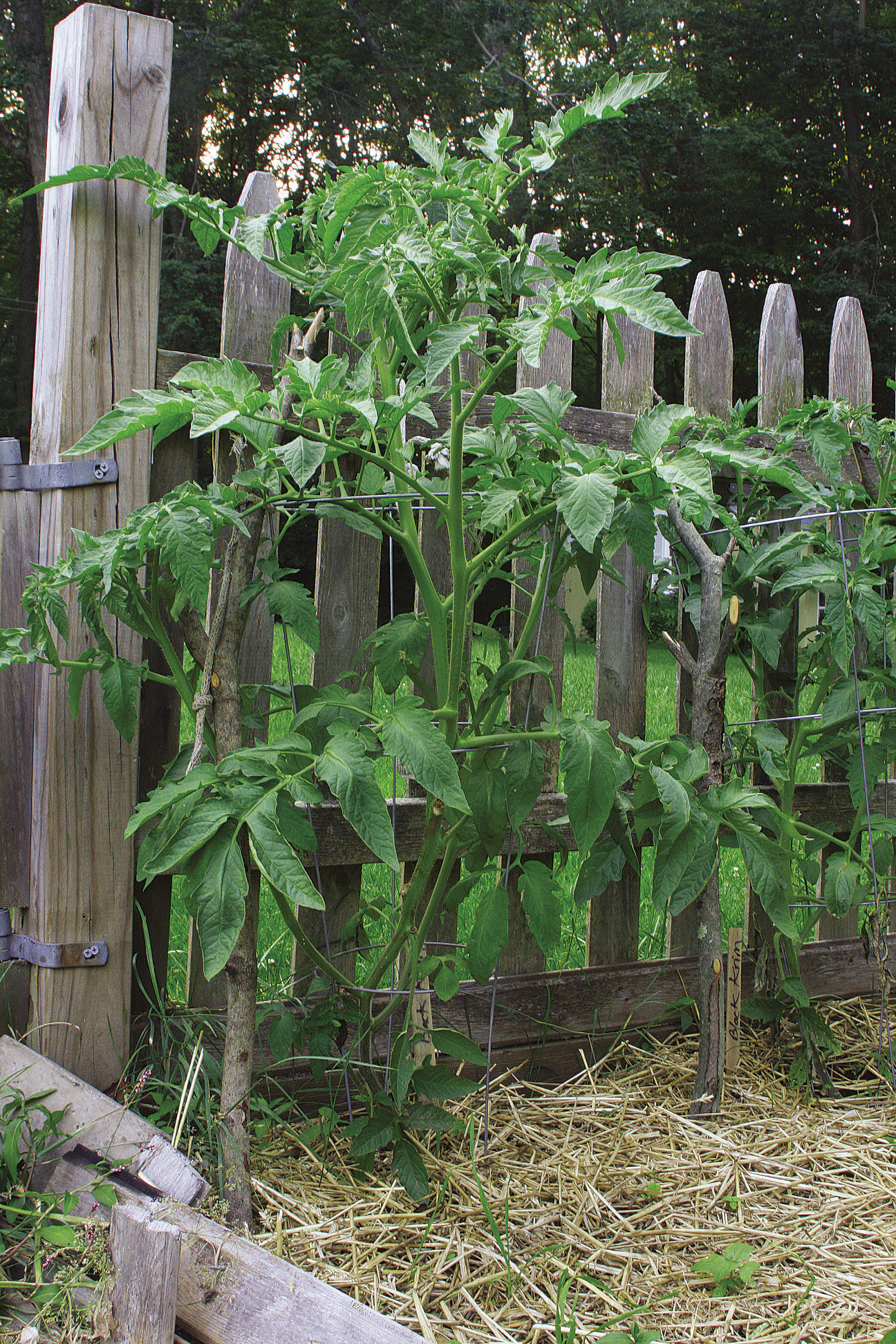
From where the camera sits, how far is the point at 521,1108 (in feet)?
7.53

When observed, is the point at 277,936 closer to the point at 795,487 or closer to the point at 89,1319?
the point at 89,1319

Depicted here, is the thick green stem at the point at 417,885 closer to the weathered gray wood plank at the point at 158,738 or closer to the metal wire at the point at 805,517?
the weathered gray wood plank at the point at 158,738

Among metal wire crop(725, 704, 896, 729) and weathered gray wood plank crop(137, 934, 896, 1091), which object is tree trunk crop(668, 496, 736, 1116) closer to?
metal wire crop(725, 704, 896, 729)

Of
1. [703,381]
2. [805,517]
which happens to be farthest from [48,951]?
[703,381]

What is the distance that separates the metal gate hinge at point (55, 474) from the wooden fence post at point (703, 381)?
161 cm

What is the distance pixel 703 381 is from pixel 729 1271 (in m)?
2.24

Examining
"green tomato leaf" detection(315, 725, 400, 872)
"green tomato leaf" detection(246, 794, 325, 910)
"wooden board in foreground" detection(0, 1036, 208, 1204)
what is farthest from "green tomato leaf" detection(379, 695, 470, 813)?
A: "wooden board in foreground" detection(0, 1036, 208, 1204)

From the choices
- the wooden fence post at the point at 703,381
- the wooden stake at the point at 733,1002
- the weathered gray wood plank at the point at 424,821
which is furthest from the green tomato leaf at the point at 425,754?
the wooden fence post at the point at 703,381

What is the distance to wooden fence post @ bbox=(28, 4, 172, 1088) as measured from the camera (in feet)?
6.82

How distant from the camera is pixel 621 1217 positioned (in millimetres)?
1842

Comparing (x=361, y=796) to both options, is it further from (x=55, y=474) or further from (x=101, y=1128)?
(x=55, y=474)

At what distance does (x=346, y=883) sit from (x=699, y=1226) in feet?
3.43

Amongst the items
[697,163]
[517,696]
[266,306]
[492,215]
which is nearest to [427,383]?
[492,215]

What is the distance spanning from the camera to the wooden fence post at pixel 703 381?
9.25ft
